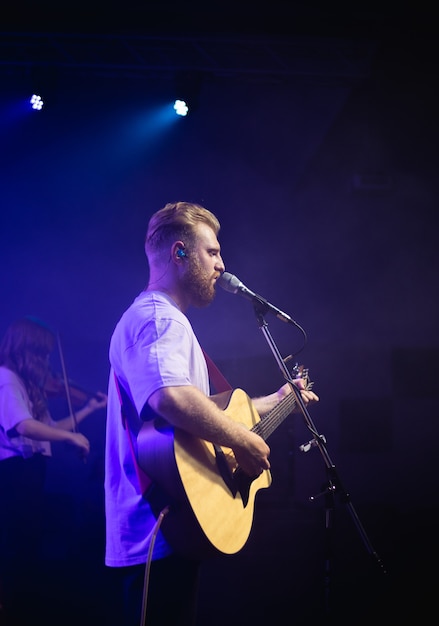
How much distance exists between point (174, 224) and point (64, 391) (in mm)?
3288

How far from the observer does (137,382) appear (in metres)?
1.97

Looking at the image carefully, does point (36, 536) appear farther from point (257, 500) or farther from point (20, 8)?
point (20, 8)

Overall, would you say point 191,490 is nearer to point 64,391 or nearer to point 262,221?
point 64,391

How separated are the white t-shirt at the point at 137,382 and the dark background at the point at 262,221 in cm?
273

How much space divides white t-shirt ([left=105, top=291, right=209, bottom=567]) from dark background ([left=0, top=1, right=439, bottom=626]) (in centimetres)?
273

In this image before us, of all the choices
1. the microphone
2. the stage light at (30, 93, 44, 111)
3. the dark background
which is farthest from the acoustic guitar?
the stage light at (30, 93, 44, 111)

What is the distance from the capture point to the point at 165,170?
6.48m

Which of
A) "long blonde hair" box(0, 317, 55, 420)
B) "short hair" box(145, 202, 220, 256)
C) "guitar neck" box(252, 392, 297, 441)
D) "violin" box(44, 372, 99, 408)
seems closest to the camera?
"short hair" box(145, 202, 220, 256)

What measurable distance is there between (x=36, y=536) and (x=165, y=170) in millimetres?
4081

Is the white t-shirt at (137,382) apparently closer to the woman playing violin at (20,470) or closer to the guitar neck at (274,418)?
the guitar neck at (274,418)

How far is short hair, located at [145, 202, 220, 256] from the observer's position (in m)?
2.44

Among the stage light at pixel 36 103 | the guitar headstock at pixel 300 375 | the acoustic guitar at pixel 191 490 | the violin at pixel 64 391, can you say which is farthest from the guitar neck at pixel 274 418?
the stage light at pixel 36 103

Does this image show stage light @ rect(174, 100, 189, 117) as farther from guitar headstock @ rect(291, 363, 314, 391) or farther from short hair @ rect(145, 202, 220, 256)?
guitar headstock @ rect(291, 363, 314, 391)

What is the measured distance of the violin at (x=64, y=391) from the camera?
521 centimetres
